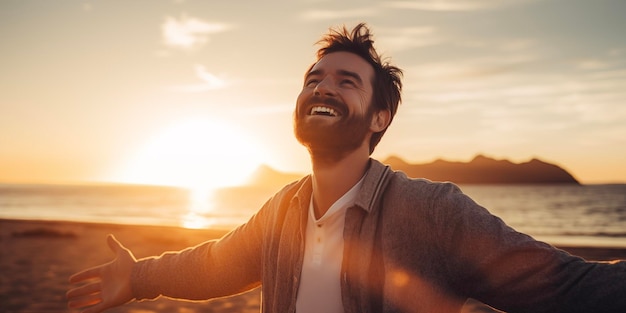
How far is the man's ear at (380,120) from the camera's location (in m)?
2.91

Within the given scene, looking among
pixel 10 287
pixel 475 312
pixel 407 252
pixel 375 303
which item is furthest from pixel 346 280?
pixel 10 287

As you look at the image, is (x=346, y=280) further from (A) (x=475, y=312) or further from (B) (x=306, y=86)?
(A) (x=475, y=312)

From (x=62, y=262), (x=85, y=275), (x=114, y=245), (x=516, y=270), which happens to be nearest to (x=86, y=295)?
(x=85, y=275)

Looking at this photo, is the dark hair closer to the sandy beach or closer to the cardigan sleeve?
the cardigan sleeve

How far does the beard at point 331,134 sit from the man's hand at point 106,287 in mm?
1355

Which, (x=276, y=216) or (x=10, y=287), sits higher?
(x=276, y=216)

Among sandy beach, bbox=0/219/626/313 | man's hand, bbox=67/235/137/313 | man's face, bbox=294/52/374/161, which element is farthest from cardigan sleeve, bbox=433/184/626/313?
sandy beach, bbox=0/219/626/313

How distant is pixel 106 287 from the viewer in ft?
10.00

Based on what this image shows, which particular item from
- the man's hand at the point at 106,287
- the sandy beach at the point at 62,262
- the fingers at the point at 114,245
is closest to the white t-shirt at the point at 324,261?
the man's hand at the point at 106,287

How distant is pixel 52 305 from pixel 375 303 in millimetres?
6549

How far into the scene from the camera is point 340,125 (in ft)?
8.61

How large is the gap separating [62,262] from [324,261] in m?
A: 10.5

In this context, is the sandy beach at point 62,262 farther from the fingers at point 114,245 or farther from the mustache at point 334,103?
the mustache at point 334,103

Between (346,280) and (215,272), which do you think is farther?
(215,272)
